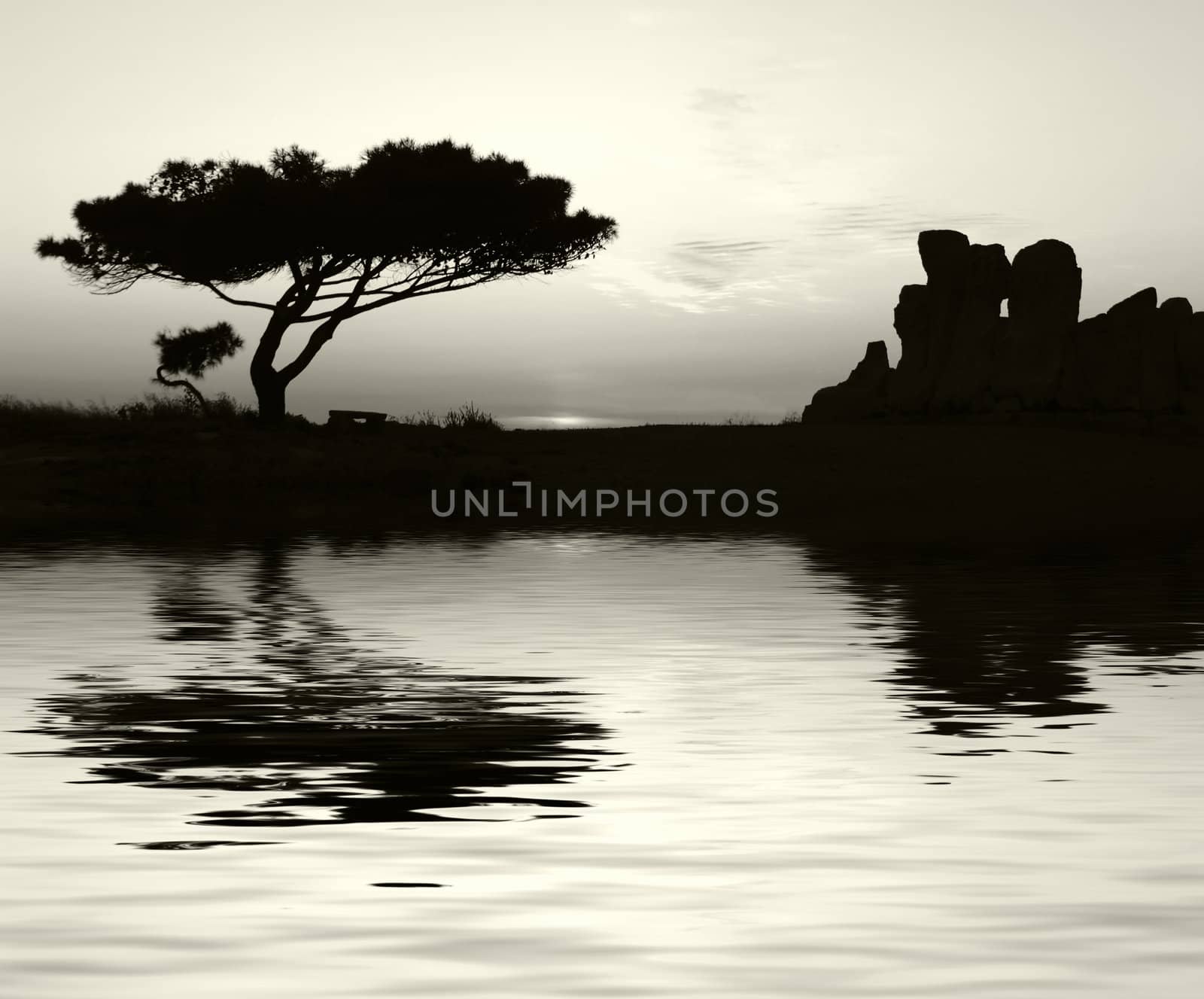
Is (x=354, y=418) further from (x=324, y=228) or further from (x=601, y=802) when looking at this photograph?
(x=601, y=802)

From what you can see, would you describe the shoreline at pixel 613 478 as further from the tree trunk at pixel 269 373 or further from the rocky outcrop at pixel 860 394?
the rocky outcrop at pixel 860 394

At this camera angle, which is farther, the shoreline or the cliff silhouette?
the cliff silhouette

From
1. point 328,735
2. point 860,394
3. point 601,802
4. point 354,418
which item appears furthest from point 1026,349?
point 601,802

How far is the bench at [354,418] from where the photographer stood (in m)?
47.2

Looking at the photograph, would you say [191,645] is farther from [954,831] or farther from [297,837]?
[954,831]

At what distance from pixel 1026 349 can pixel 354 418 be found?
23989 millimetres

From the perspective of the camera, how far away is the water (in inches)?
222

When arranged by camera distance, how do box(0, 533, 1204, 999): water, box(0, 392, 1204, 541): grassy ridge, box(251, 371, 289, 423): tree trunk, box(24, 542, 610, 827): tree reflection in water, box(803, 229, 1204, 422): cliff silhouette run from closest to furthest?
1. box(0, 533, 1204, 999): water
2. box(24, 542, 610, 827): tree reflection in water
3. box(0, 392, 1204, 541): grassy ridge
4. box(251, 371, 289, 423): tree trunk
5. box(803, 229, 1204, 422): cliff silhouette

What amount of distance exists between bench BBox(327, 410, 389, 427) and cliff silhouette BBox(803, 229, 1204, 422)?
20.5 metres

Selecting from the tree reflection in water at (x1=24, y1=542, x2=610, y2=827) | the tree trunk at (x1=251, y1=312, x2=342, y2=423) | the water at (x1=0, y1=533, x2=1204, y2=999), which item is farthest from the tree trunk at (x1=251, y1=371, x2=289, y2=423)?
the tree reflection in water at (x1=24, y1=542, x2=610, y2=827)

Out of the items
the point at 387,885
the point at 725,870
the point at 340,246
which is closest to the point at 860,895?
the point at 725,870

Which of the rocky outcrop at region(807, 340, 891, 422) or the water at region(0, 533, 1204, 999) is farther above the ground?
the rocky outcrop at region(807, 340, 891, 422)

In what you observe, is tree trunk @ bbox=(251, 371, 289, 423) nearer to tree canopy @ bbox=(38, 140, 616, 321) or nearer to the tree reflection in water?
tree canopy @ bbox=(38, 140, 616, 321)

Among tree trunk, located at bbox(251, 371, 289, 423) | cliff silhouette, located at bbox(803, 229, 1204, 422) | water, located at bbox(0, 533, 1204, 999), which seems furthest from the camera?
cliff silhouette, located at bbox(803, 229, 1204, 422)
